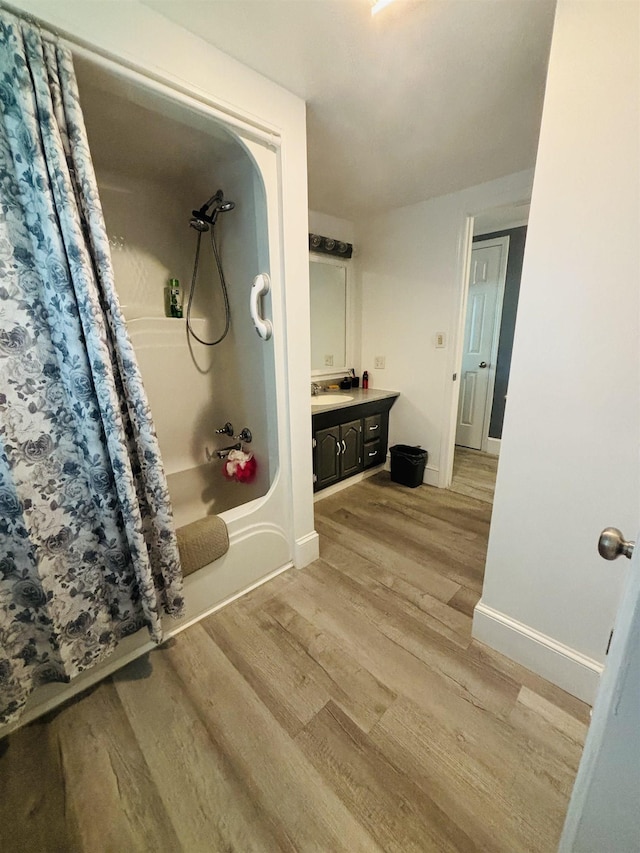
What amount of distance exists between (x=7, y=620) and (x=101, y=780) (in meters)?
0.56

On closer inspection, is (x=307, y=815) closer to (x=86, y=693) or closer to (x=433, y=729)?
(x=433, y=729)

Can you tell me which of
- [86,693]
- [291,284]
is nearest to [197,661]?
[86,693]

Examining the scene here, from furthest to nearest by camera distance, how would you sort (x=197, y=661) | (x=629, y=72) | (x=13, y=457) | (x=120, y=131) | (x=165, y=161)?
1. (x=165, y=161)
2. (x=120, y=131)
3. (x=197, y=661)
4. (x=13, y=457)
5. (x=629, y=72)

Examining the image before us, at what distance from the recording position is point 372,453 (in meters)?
2.98

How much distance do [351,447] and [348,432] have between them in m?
0.15

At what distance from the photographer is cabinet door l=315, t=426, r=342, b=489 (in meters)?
2.46

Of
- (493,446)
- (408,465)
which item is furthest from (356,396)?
(493,446)

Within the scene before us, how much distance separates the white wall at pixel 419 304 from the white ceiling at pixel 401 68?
1.65 ft

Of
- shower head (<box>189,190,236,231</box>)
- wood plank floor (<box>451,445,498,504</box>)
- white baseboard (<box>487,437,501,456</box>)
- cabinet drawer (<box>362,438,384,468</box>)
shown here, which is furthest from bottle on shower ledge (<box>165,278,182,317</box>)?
white baseboard (<box>487,437,501,456</box>)

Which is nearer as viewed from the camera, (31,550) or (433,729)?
(31,550)

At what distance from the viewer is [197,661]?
133 cm

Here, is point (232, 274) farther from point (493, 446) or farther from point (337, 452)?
point (493, 446)

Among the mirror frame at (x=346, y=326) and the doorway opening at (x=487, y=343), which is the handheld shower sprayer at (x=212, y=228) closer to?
the mirror frame at (x=346, y=326)

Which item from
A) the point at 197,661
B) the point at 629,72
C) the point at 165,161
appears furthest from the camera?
the point at 165,161
